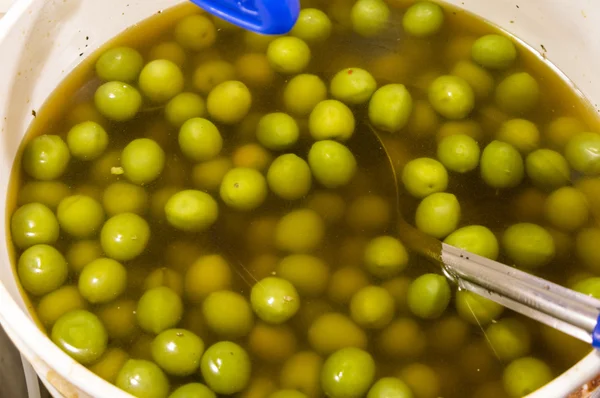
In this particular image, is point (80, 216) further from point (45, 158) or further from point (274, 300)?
point (274, 300)

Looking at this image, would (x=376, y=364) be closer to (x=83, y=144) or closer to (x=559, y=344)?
(x=559, y=344)

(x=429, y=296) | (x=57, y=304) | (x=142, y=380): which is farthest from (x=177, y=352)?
(x=429, y=296)

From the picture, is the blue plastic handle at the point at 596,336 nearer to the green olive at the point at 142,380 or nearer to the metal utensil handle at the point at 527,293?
the metal utensil handle at the point at 527,293

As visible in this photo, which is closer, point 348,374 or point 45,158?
point 348,374

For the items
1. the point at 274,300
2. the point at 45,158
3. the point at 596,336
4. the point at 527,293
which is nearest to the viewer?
the point at 596,336

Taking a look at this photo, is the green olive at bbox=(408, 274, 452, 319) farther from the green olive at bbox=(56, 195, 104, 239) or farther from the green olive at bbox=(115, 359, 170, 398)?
the green olive at bbox=(56, 195, 104, 239)

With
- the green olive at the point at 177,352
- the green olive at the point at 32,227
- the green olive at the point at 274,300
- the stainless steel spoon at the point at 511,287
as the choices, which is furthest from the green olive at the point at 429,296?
the green olive at the point at 32,227
